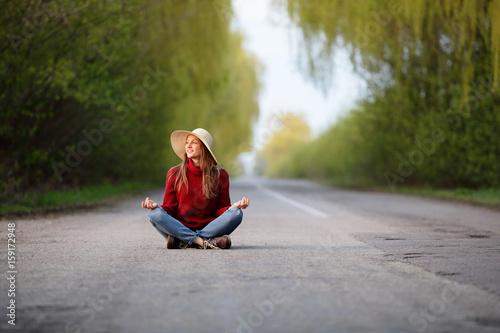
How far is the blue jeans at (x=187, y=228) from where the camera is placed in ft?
22.0

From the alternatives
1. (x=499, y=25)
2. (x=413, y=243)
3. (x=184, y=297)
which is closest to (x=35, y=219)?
(x=413, y=243)

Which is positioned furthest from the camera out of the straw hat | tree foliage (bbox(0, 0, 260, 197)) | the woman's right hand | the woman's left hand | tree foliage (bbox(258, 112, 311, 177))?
tree foliage (bbox(258, 112, 311, 177))

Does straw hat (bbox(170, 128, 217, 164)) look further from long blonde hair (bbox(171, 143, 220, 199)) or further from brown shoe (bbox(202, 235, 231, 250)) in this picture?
brown shoe (bbox(202, 235, 231, 250))

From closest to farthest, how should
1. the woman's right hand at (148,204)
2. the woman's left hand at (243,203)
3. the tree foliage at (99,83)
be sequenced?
1. the woman's right hand at (148,204)
2. the woman's left hand at (243,203)
3. the tree foliage at (99,83)

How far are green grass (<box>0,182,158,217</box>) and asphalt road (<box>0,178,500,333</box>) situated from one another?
368cm

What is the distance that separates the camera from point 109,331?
11.0 feet

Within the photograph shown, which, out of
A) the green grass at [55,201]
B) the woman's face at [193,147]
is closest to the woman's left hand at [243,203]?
the woman's face at [193,147]

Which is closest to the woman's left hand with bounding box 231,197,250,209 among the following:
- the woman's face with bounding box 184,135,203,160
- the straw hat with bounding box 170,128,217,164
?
the straw hat with bounding box 170,128,217,164

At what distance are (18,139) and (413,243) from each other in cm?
954

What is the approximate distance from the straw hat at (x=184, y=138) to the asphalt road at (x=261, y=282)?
1.09 metres

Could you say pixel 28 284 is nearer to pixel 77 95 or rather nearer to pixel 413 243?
pixel 413 243

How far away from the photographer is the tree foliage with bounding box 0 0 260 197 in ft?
39.8

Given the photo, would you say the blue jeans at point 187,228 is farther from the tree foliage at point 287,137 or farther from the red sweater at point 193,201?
the tree foliage at point 287,137

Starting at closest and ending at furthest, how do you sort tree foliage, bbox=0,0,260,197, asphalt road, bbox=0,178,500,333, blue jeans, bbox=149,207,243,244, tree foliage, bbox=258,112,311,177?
1. asphalt road, bbox=0,178,500,333
2. blue jeans, bbox=149,207,243,244
3. tree foliage, bbox=0,0,260,197
4. tree foliage, bbox=258,112,311,177
